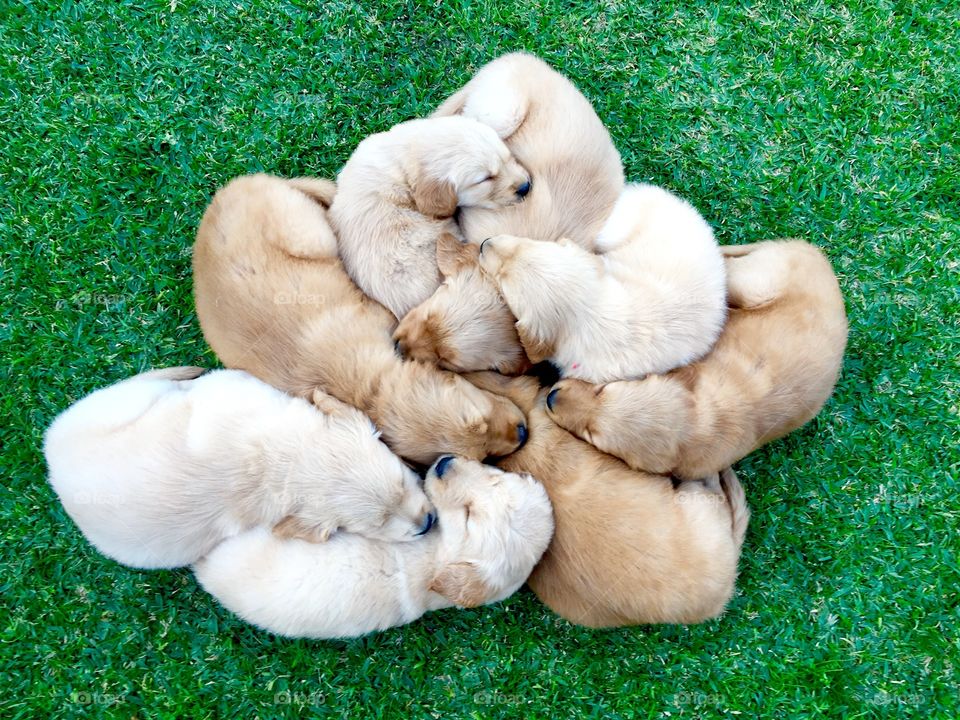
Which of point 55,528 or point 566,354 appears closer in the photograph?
point 566,354

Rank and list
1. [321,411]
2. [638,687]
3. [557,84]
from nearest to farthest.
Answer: [321,411]
[557,84]
[638,687]

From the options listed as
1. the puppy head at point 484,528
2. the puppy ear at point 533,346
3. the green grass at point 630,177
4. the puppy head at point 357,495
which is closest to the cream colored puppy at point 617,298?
the puppy ear at point 533,346

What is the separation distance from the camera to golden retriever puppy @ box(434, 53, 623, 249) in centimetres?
348

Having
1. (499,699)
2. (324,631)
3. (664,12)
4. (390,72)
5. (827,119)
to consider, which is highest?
(664,12)

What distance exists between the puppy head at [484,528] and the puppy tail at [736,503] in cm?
98

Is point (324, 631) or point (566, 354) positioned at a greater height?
point (566, 354)

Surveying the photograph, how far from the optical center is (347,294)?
3480mm

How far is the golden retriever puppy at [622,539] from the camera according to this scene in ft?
10.6

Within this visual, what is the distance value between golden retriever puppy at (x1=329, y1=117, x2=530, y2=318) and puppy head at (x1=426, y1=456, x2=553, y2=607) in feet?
2.80

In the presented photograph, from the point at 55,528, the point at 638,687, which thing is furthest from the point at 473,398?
the point at 55,528

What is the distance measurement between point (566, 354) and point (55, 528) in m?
2.93

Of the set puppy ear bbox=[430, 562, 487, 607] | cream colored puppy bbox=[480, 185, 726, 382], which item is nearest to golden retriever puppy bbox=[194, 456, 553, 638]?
puppy ear bbox=[430, 562, 487, 607]

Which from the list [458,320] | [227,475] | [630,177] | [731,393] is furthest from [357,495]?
[630,177]

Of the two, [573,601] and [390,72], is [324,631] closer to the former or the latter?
[573,601]
